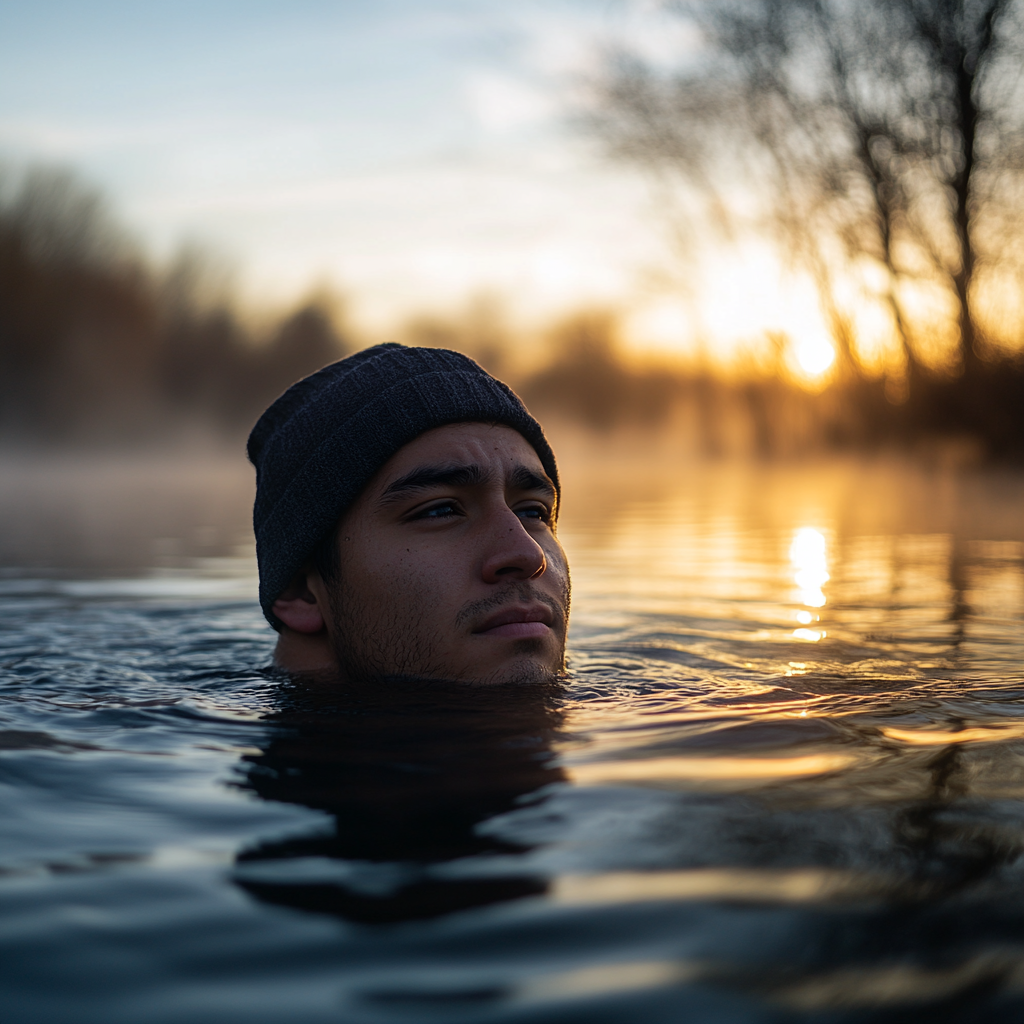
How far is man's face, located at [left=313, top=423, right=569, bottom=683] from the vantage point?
10.0ft

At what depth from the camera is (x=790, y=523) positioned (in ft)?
35.1

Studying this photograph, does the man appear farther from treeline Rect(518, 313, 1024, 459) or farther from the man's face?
treeline Rect(518, 313, 1024, 459)

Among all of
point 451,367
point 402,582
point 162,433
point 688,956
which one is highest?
point 162,433

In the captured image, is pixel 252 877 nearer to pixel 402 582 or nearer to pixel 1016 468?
pixel 402 582

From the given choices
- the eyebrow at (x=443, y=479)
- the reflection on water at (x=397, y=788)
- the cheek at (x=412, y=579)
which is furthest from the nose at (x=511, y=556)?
the reflection on water at (x=397, y=788)

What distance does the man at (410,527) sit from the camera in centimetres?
→ 306

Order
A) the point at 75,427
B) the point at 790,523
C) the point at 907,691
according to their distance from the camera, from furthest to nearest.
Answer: the point at 75,427, the point at 790,523, the point at 907,691

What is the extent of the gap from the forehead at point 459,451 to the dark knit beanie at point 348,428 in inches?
1.0

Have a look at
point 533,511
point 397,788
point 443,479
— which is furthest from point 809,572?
point 397,788

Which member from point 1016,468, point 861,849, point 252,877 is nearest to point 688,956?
point 861,849

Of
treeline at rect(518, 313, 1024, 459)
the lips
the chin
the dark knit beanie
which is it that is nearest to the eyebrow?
the dark knit beanie

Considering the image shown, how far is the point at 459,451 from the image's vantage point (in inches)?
133

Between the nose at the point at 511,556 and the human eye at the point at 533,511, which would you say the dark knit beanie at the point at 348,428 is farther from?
the nose at the point at 511,556

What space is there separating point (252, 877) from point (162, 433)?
50670 millimetres
